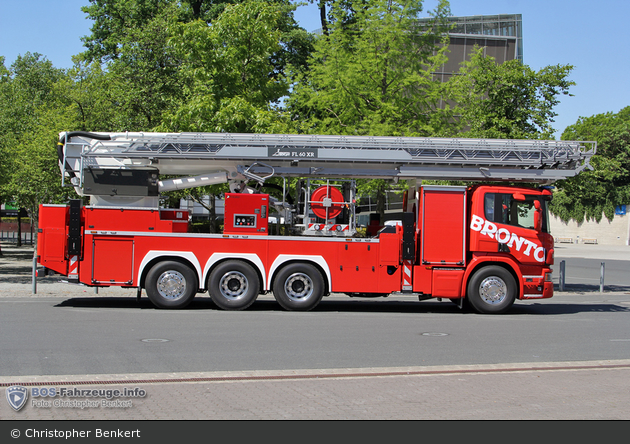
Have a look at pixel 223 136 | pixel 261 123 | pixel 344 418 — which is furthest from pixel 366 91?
pixel 344 418

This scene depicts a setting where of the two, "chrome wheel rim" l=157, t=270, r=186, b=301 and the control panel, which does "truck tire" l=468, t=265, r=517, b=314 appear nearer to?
the control panel

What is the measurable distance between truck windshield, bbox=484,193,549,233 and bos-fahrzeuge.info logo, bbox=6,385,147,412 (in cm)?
979

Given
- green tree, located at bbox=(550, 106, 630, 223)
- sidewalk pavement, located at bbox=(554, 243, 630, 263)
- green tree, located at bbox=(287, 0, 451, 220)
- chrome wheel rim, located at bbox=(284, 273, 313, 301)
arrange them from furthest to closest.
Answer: green tree, located at bbox=(550, 106, 630, 223), sidewalk pavement, located at bbox=(554, 243, 630, 263), green tree, located at bbox=(287, 0, 451, 220), chrome wheel rim, located at bbox=(284, 273, 313, 301)

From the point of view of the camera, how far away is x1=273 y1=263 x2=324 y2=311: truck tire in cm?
1356

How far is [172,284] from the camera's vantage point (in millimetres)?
13586

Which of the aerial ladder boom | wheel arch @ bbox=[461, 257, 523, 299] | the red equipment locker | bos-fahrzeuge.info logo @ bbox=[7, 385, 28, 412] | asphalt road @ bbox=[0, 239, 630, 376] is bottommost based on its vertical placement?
asphalt road @ bbox=[0, 239, 630, 376]

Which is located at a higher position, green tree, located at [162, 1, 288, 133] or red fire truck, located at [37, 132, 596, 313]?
green tree, located at [162, 1, 288, 133]

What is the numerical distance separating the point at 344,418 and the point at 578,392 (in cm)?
292

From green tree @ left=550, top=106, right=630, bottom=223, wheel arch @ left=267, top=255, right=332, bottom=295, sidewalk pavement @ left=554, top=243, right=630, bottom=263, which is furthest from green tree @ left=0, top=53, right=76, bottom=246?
green tree @ left=550, top=106, right=630, bottom=223

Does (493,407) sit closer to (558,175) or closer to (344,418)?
(344,418)

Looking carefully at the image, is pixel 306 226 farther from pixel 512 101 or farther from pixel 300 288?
pixel 512 101

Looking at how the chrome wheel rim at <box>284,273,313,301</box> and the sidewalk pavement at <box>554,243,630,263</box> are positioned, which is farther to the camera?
the sidewalk pavement at <box>554,243,630,263</box>
